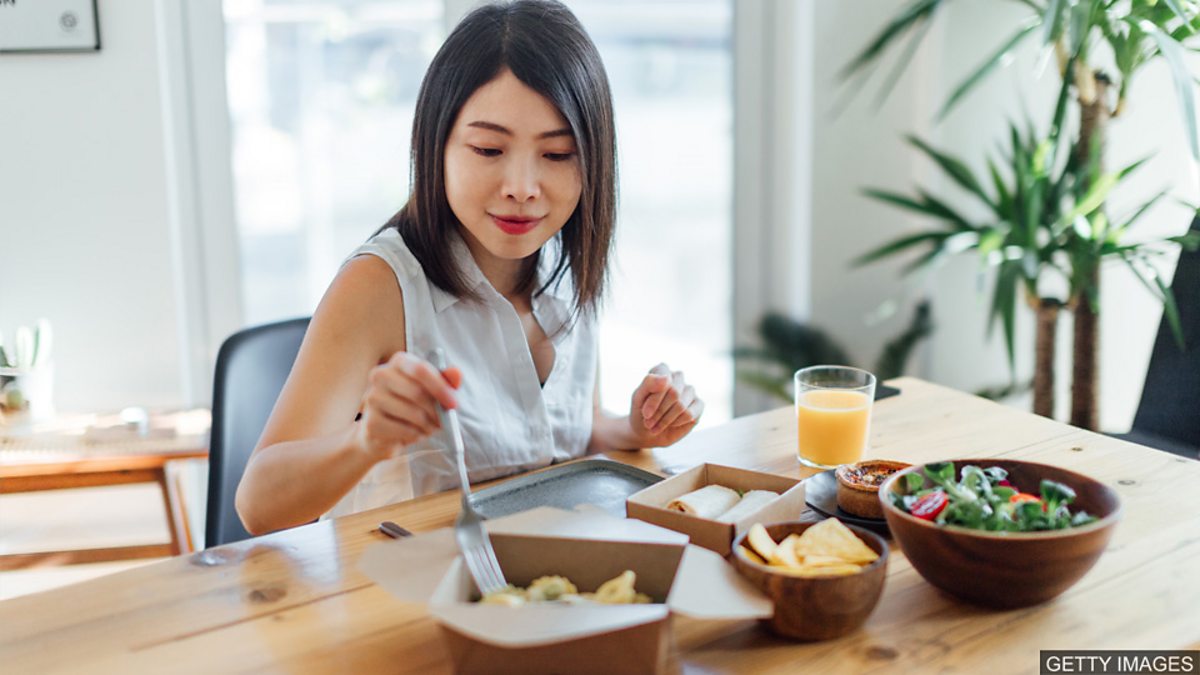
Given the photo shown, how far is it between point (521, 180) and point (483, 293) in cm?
24

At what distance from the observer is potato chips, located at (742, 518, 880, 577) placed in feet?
3.03

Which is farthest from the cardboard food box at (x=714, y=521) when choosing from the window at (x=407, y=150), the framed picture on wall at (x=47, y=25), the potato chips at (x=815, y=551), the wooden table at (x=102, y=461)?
the framed picture on wall at (x=47, y=25)

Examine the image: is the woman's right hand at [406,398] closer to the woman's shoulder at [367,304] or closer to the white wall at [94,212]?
the woman's shoulder at [367,304]

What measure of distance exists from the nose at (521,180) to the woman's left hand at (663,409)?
0.97ft

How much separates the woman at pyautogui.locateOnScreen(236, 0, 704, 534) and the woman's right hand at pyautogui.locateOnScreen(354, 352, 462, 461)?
105 mm

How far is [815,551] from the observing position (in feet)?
3.11

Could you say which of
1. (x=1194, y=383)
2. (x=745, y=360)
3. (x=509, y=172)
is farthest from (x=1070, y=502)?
(x=745, y=360)

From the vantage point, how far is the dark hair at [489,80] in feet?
4.42

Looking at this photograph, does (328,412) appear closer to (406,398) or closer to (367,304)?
(367,304)

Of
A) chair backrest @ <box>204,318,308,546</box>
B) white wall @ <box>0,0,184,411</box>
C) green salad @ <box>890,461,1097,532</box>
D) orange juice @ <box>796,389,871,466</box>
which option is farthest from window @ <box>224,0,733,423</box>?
green salad @ <box>890,461,1097,532</box>

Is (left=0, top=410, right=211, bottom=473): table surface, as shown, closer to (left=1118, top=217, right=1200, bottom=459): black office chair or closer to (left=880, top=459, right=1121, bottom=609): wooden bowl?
(left=880, top=459, right=1121, bottom=609): wooden bowl

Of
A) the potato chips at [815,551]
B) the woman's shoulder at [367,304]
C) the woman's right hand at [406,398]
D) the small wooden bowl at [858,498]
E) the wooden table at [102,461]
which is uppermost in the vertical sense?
the woman's shoulder at [367,304]

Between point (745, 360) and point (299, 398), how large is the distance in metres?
2.20

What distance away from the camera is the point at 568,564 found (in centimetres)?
94
